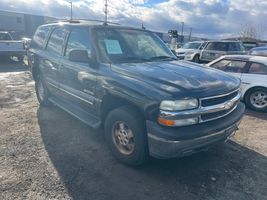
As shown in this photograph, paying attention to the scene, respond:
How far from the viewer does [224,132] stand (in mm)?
3338

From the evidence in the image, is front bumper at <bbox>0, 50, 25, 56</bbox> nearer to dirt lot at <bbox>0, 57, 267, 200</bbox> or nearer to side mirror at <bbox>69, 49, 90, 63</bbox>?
dirt lot at <bbox>0, 57, 267, 200</bbox>

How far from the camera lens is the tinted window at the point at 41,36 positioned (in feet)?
18.9

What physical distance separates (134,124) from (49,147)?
5.65 ft

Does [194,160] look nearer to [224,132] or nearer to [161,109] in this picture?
[224,132]

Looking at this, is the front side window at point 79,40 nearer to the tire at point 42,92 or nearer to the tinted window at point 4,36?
the tire at point 42,92

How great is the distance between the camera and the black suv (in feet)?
9.72

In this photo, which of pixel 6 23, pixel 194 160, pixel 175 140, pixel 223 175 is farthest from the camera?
pixel 6 23

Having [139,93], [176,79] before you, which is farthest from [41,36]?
[176,79]

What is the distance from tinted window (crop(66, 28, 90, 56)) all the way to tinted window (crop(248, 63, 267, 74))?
4829 millimetres

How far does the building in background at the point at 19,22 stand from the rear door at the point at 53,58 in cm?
3562

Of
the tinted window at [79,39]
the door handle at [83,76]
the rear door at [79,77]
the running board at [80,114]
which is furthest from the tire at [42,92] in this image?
the door handle at [83,76]

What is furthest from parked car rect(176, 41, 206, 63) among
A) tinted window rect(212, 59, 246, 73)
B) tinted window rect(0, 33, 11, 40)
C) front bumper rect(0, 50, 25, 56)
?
tinted window rect(0, 33, 11, 40)

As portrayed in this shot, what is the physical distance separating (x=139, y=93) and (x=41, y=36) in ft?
12.9

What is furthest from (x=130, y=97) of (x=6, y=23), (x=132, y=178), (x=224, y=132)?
(x=6, y=23)
